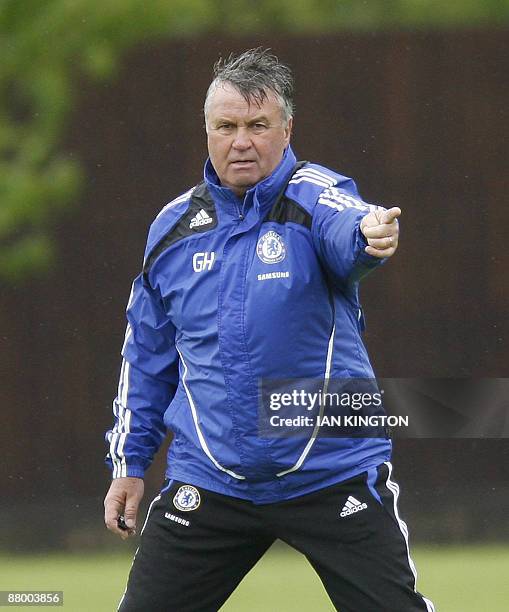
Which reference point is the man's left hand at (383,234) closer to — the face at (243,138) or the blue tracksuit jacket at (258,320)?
the blue tracksuit jacket at (258,320)

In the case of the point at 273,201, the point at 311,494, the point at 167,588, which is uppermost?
the point at 273,201

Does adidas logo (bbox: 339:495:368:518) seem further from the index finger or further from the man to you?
the index finger

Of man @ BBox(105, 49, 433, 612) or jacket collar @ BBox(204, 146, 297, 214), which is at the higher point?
jacket collar @ BBox(204, 146, 297, 214)

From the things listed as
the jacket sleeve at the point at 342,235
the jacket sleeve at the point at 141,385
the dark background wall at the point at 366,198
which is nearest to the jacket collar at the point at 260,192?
the jacket sleeve at the point at 342,235

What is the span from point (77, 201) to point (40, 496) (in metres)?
1.33

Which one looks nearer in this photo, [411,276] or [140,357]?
[140,357]

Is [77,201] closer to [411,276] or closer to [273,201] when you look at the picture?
[411,276]

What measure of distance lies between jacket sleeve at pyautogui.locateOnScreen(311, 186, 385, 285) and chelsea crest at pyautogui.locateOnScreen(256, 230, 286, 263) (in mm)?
84

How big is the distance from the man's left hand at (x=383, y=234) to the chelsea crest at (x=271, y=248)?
0.36 metres

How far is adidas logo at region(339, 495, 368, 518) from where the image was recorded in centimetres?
339

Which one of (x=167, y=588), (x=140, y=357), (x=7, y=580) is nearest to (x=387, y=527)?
(x=167, y=588)

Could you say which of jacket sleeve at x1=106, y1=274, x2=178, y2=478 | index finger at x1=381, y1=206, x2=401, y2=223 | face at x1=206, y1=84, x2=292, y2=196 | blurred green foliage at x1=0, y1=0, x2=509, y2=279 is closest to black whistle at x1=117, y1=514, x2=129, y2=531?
jacket sleeve at x1=106, y1=274, x2=178, y2=478

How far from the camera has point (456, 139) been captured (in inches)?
242

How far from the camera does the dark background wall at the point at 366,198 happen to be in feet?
20.2
